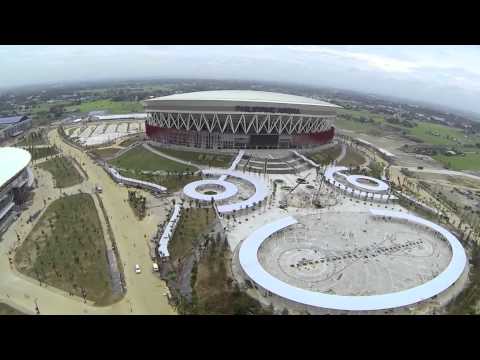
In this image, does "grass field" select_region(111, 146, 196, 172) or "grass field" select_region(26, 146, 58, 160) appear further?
"grass field" select_region(26, 146, 58, 160)

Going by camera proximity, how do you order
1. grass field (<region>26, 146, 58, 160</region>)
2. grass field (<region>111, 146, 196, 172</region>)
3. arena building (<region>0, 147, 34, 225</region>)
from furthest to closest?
grass field (<region>26, 146, 58, 160</region>)
grass field (<region>111, 146, 196, 172</region>)
arena building (<region>0, 147, 34, 225</region>)

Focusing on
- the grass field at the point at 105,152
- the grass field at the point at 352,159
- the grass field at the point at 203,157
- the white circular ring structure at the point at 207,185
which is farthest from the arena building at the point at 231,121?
the white circular ring structure at the point at 207,185

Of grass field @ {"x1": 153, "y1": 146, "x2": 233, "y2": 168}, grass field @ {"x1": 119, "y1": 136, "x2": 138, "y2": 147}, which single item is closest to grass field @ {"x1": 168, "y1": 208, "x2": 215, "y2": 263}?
grass field @ {"x1": 153, "y1": 146, "x2": 233, "y2": 168}

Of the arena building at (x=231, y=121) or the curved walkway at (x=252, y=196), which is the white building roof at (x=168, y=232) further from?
the arena building at (x=231, y=121)

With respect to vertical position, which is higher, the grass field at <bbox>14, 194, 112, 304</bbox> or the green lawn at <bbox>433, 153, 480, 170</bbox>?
the grass field at <bbox>14, 194, 112, 304</bbox>

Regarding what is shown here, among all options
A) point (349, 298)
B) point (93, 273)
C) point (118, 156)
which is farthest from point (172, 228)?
point (118, 156)

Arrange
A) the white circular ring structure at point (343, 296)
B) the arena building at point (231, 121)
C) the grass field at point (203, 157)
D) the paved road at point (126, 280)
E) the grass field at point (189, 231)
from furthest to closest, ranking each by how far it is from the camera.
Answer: the arena building at point (231, 121) < the grass field at point (203, 157) < the grass field at point (189, 231) < the white circular ring structure at point (343, 296) < the paved road at point (126, 280)

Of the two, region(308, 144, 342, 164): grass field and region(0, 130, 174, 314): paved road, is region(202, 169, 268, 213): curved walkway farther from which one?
region(308, 144, 342, 164): grass field

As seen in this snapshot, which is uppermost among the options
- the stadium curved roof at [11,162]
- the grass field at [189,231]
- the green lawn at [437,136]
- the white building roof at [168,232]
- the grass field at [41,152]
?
the stadium curved roof at [11,162]
